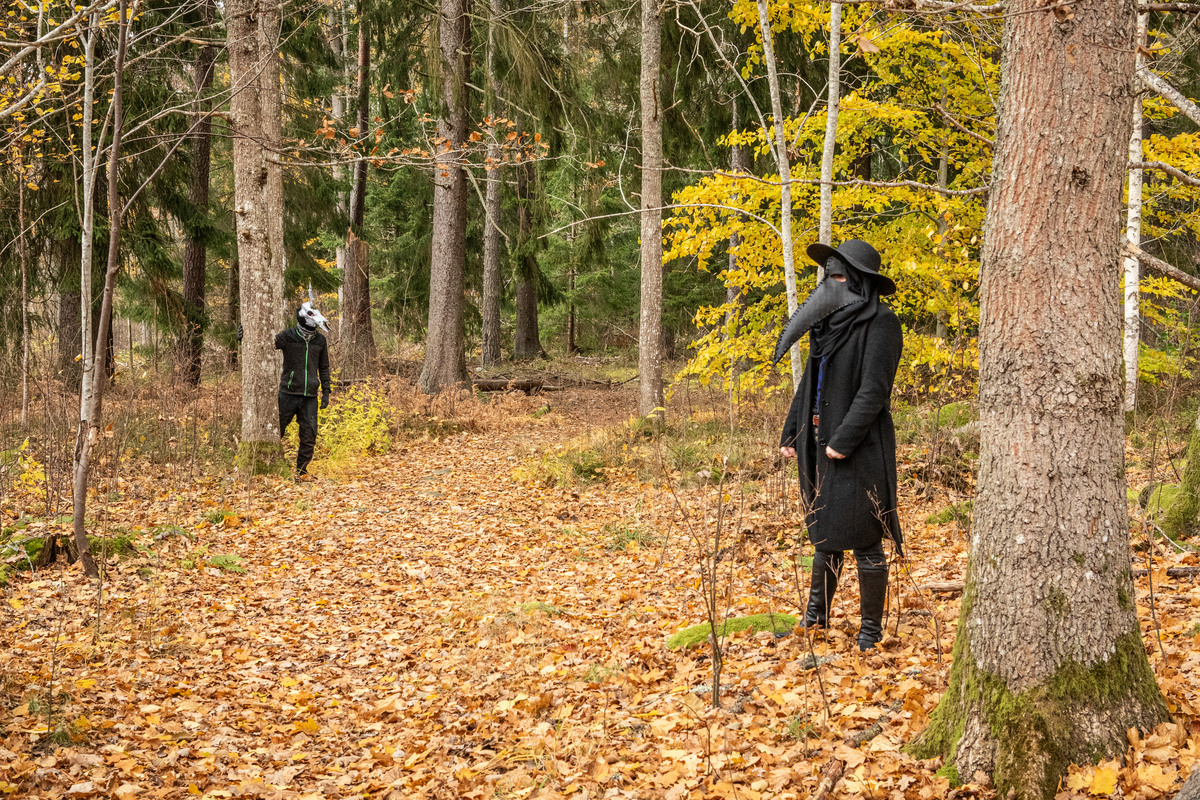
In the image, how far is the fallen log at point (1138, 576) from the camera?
15.5 feet

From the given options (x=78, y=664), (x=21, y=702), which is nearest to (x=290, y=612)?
(x=78, y=664)

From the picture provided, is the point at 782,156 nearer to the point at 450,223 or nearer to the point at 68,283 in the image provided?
the point at 450,223

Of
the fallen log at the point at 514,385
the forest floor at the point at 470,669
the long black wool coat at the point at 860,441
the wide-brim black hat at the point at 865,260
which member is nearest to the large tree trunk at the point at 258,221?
the forest floor at the point at 470,669

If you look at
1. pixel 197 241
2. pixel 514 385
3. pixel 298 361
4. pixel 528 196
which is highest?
pixel 528 196

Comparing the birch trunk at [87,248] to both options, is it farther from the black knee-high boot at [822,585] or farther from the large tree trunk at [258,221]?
the black knee-high boot at [822,585]

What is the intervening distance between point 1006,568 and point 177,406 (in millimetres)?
10429

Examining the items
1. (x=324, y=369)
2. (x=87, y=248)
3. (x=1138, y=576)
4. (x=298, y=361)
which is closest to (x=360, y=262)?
(x=324, y=369)

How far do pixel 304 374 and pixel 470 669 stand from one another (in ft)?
19.3

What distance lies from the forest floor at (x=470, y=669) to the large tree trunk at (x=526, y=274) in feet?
33.2

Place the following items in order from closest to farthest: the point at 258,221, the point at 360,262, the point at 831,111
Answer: the point at 831,111 < the point at 258,221 < the point at 360,262

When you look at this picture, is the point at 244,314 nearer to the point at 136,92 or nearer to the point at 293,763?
the point at 136,92

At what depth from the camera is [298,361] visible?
964 cm

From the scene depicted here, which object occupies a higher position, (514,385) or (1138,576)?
(514,385)

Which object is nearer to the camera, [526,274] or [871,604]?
[871,604]
